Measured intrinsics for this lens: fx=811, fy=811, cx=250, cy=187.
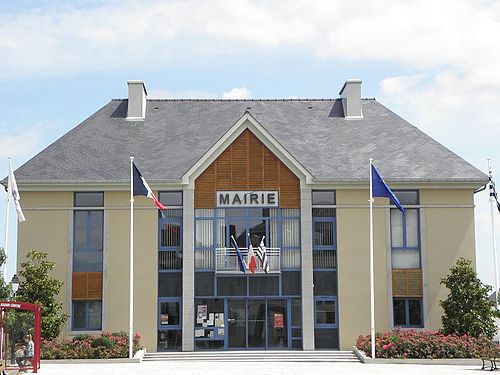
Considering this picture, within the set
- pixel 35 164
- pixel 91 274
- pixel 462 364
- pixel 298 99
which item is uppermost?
pixel 298 99

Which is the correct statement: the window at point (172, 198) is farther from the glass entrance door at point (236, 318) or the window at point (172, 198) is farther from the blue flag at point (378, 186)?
the blue flag at point (378, 186)

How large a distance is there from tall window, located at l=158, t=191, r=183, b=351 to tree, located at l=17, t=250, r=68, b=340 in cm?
407

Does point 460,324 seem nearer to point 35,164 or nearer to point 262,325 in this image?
point 262,325

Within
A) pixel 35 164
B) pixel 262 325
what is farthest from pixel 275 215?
pixel 35 164

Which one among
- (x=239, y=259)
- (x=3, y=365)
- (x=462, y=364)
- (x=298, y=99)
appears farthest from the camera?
(x=298, y=99)

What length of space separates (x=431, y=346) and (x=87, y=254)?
47.5 ft

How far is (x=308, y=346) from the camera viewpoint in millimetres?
33531

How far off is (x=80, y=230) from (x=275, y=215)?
27.1 feet

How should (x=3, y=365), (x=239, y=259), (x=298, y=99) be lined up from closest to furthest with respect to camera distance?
(x=3, y=365), (x=239, y=259), (x=298, y=99)

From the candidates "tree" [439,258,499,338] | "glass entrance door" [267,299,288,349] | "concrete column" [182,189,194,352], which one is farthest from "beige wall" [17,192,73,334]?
"tree" [439,258,499,338]

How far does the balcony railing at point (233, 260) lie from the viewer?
33688 millimetres

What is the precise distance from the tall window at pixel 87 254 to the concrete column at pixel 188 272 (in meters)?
3.50

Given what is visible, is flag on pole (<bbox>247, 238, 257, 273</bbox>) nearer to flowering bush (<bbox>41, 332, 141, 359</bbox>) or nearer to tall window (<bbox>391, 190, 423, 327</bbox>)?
flowering bush (<bbox>41, 332, 141, 359</bbox>)

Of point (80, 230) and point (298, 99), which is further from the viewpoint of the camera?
point (298, 99)
